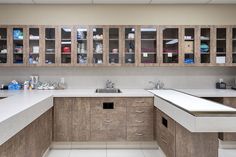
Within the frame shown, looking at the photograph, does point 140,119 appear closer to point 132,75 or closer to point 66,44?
point 132,75

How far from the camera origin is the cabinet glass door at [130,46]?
4602 millimetres

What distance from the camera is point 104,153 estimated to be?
3.95 meters

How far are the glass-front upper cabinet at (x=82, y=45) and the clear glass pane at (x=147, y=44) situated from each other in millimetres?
1046

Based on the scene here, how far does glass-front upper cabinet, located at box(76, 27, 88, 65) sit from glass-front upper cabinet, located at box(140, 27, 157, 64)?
1044mm

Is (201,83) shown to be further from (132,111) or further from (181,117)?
(181,117)

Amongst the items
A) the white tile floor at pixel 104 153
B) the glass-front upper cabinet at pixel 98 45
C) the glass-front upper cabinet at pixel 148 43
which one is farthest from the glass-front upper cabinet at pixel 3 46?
the glass-front upper cabinet at pixel 148 43

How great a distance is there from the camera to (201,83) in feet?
16.3

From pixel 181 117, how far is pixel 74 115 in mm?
2048

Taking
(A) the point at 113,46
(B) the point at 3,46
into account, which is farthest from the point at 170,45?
(B) the point at 3,46

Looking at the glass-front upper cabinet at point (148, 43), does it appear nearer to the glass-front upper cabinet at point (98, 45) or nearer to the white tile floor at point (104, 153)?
the glass-front upper cabinet at point (98, 45)

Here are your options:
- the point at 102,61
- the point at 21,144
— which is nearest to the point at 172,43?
the point at 102,61

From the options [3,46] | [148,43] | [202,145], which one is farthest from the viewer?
[148,43]

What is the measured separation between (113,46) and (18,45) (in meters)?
1.76

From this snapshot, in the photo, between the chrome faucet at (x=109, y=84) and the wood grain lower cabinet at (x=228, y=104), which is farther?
the chrome faucet at (x=109, y=84)
